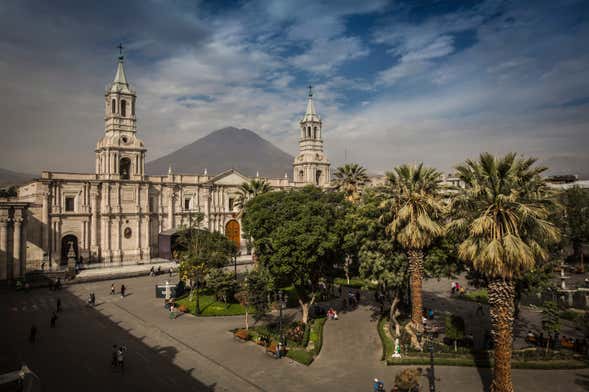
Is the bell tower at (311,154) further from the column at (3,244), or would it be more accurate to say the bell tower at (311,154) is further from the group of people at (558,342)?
the group of people at (558,342)

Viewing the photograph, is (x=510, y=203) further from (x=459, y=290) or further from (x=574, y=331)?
(x=459, y=290)

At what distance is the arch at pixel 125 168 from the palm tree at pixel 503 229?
46.6m

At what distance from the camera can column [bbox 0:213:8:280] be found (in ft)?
123

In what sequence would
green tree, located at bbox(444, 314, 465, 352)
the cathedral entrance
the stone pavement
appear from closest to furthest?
the stone pavement < green tree, located at bbox(444, 314, 465, 352) < the cathedral entrance

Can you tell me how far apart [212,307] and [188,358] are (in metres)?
10.2

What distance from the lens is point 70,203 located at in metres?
49.1

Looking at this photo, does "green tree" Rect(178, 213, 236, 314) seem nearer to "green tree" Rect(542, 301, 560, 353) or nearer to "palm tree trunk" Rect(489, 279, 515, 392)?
"palm tree trunk" Rect(489, 279, 515, 392)

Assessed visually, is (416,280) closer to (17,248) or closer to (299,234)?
(299,234)

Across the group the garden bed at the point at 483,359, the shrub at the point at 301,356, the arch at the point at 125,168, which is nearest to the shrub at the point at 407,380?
the garden bed at the point at 483,359

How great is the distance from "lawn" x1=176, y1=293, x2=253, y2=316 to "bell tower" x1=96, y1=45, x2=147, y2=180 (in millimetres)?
24515

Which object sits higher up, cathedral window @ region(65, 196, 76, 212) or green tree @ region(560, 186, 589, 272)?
cathedral window @ region(65, 196, 76, 212)

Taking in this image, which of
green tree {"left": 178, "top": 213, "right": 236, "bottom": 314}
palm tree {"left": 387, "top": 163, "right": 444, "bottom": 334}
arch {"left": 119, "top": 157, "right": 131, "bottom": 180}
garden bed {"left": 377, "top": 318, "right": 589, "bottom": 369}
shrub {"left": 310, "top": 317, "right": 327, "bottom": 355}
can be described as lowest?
garden bed {"left": 377, "top": 318, "right": 589, "bottom": 369}

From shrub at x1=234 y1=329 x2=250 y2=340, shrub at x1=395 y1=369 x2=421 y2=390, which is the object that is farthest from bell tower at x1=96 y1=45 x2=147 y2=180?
Answer: shrub at x1=395 y1=369 x2=421 y2=390

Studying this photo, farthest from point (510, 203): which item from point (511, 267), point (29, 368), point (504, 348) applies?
point (29, 368)
